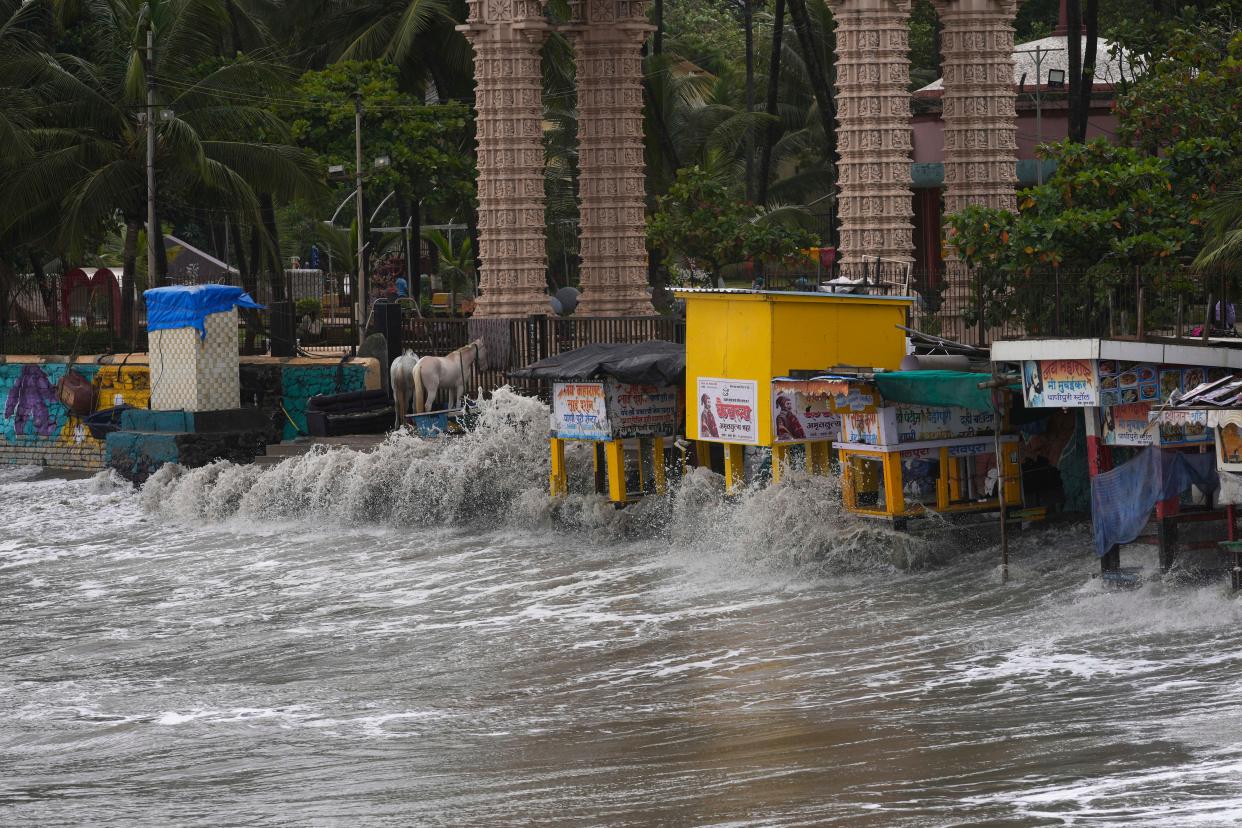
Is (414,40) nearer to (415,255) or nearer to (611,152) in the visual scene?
(415,255)

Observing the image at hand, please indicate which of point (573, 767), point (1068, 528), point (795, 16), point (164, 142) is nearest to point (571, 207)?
point (795, 16)

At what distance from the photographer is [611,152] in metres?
31.0

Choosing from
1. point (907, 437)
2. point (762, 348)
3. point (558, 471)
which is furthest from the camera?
point (558, 471)

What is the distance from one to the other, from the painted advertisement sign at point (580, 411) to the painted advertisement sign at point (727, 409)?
1.57 m

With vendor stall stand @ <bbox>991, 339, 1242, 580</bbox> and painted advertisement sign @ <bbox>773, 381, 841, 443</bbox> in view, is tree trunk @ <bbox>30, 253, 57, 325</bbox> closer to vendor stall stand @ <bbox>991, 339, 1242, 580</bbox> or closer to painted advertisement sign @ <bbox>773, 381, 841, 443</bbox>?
painted advertisement sign @ <bbox>773, 381, 841, 443</bbox>

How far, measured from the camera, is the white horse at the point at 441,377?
84.5 feet

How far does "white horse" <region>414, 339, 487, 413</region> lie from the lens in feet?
84.5

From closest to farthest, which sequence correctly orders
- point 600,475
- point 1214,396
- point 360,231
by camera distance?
point 1214,396
point 600,475
point 360,231

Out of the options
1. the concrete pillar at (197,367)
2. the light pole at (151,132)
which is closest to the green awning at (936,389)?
the concrete pillar at (197,367)

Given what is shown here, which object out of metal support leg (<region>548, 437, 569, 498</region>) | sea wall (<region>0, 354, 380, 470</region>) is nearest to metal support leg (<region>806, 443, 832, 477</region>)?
metal support leg (<region>548, 437, 569, 498</region>)

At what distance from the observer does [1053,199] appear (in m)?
21.0

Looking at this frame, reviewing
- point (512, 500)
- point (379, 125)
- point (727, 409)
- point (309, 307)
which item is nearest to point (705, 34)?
point (309, 307)

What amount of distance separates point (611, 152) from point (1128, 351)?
1663cm

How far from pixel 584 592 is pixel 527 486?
5.01 metres
